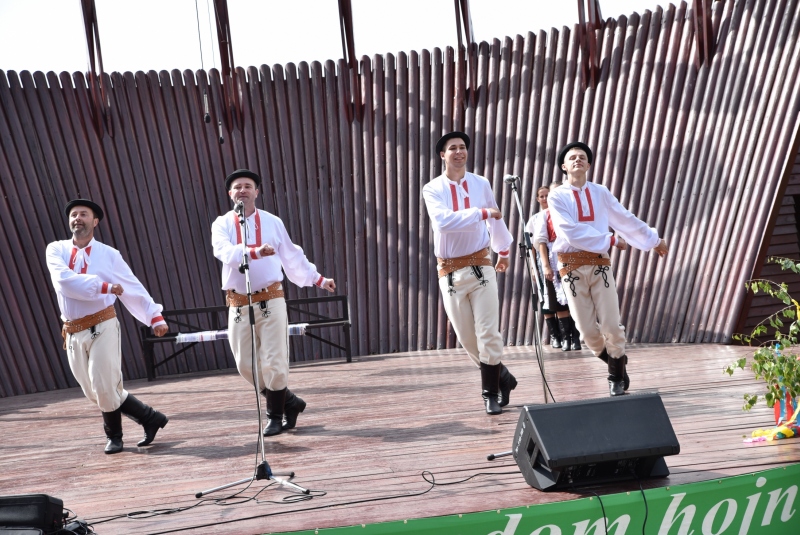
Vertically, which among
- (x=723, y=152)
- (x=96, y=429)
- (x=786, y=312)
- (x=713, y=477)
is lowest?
(x=96, y=429)

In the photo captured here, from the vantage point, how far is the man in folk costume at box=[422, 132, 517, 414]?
509cm

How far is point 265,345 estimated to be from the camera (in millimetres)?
5004

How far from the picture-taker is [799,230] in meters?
8.54

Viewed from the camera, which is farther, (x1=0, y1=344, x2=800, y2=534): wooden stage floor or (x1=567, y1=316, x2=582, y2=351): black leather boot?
(x1=567, y1=316, x2=582, y2=351): black leather boot

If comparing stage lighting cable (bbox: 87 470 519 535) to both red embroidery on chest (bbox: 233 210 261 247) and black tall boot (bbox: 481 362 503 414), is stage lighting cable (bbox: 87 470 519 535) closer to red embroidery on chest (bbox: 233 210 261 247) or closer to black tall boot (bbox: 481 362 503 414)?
black tall boot (bbox: 481 362 503 414)

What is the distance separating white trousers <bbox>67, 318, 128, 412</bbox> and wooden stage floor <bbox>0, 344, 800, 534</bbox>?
35 centimetres

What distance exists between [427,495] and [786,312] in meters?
2.22

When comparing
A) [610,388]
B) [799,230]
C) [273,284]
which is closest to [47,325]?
[273,284]

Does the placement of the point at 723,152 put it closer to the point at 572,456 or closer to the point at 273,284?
the point at 273,284

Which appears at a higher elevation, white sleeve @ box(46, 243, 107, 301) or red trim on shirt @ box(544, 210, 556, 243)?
white sleeve @ box(46, 243, 107, 301)

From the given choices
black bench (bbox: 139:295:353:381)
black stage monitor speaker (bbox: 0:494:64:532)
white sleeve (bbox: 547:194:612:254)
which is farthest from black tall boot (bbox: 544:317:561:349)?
black stage monitor speaker (bbox: 0:494:64:532)

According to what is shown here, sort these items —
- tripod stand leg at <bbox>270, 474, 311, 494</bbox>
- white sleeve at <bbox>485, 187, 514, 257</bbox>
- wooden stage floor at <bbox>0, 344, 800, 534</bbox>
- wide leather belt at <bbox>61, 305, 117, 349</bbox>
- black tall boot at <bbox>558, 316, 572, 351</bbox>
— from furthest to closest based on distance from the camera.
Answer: black tall boot at <bbox>558, 316, 572, 351</bbox>, white sleeve at <bbox>485, 187, 514, 257</bbox>, wide leather belt at <bbox>61, 305, 117, 349</bbox>, tripod stand leg at <bbox>270, 474, 311, 494</bbox>, wooden stage floor at <bbox>0, 344, 800, 534</bbox>

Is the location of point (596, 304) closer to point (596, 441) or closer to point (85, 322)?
point (596, 441)

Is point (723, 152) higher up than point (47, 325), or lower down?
higher up
